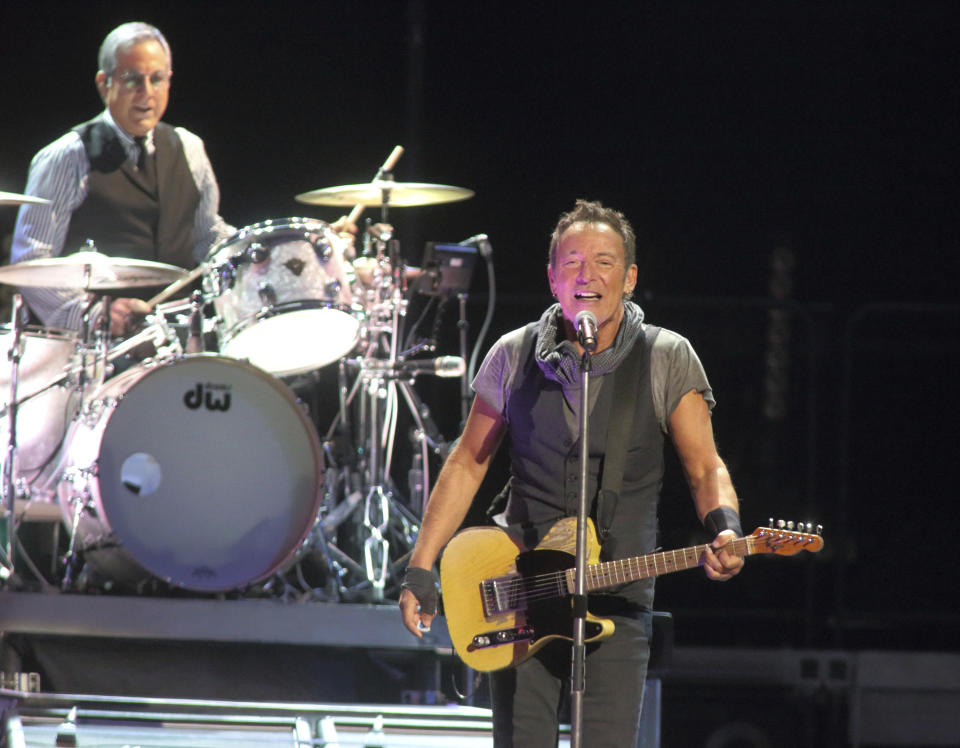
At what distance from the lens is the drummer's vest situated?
20.4 feet

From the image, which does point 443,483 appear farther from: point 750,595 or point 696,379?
point 750,595

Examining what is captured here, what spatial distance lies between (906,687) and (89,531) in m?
3.88

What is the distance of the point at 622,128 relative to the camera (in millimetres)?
7945

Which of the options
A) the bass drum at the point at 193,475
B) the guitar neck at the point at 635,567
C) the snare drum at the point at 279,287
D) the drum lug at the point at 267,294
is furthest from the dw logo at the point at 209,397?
the guitar neck at the point at 635,567

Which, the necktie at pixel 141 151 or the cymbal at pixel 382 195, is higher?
the necktie at pixel 141 151

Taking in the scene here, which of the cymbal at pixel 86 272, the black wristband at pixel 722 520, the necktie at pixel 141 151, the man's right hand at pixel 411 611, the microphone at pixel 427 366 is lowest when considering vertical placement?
the man's right hand at pixel 411 611

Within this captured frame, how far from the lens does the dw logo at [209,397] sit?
5.22 meters

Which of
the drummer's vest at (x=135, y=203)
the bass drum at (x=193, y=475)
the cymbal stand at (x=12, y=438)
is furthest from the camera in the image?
the drummer's vest at (x=135, y=203)

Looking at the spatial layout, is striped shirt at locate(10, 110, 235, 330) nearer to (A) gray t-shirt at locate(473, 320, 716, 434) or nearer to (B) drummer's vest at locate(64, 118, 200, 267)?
(B) drummer's vest at locate(64, 118, 200, 267)

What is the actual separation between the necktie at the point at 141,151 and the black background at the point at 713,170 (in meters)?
0.84

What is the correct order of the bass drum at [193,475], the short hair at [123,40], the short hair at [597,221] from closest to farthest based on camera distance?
the short hair at [597,221] → the bass drum at [193,475] → the short hair at [123,40]

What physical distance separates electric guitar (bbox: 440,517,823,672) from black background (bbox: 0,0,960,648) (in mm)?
3782

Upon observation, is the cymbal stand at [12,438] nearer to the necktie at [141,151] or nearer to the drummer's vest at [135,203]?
the drummer's vest at [135,203]

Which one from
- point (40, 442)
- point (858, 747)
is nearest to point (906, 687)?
point (858, 747)
